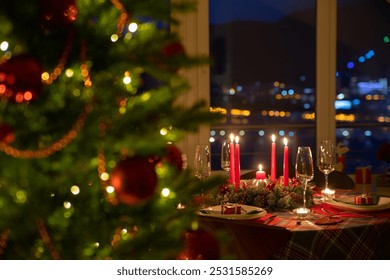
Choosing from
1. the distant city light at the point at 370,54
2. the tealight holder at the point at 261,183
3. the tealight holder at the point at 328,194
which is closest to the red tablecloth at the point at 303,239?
the tealight holder at the point at 261,183

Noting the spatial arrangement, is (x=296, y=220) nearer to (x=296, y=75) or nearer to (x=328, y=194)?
(x=328, y=194)

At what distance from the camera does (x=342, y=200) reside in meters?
2.09

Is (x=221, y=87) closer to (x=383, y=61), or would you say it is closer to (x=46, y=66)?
(x=383, y=61)

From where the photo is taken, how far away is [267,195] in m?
2.06

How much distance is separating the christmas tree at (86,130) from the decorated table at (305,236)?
0.86 m

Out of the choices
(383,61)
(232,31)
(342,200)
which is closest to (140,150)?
(342,200)

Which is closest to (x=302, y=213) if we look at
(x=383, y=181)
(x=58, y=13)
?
(x=58, y=13)

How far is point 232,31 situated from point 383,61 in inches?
134

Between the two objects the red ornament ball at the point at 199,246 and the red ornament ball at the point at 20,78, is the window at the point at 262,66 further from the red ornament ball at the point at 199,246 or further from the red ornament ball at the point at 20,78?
the red ornament ball at the point at 20,78

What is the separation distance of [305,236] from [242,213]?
26 centimetres

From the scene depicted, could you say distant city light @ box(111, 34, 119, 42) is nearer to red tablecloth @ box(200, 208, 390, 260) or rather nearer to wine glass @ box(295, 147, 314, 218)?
red tablecloth @ box(200, 208, 390, 260)

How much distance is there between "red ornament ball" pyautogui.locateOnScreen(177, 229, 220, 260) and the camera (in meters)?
0.92

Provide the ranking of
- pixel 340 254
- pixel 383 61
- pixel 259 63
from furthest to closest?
pixel 259 63, pixel 383 61, pixel 340 254
